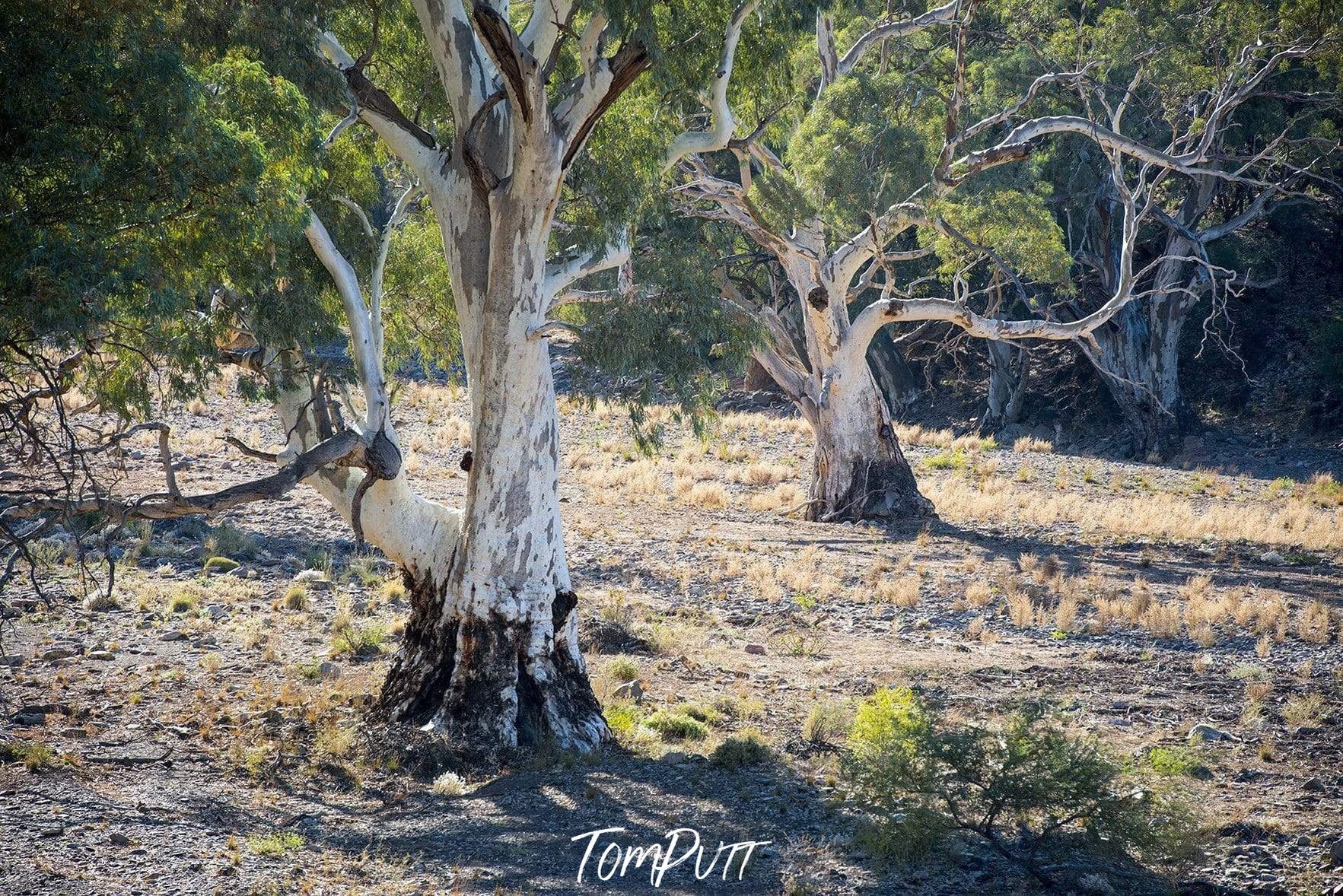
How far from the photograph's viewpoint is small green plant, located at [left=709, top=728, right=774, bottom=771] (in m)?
7.97

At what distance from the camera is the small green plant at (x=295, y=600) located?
12.5 metres

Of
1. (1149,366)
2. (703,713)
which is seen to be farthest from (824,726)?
(1149,366)

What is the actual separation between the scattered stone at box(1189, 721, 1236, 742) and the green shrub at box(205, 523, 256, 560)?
1065 cm

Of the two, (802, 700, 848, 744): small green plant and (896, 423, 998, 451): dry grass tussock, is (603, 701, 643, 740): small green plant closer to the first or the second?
(802, 700, 848, 744): small green plant

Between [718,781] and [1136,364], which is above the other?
[1136,364]

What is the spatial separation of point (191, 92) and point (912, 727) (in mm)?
5423

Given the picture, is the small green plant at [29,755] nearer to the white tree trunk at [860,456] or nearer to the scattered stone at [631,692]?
the scattered stone at [631,692]

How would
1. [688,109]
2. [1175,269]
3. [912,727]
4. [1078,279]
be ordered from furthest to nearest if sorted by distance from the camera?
[1078,279], [1175,269], [688,109], [912,727]

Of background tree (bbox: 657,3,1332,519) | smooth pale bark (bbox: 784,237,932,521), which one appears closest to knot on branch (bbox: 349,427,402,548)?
background tree (bbox: 657,3,1332,519)

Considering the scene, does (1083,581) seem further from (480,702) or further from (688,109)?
(480,702)

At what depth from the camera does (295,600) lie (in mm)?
12500

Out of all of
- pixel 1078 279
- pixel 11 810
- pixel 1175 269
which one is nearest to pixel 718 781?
pixel 11 810

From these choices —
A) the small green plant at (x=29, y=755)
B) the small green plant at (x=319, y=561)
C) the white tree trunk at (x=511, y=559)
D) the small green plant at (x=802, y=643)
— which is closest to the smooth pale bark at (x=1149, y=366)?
the small green plant at (x=802, y=643)

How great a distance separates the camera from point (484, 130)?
8.76 m
